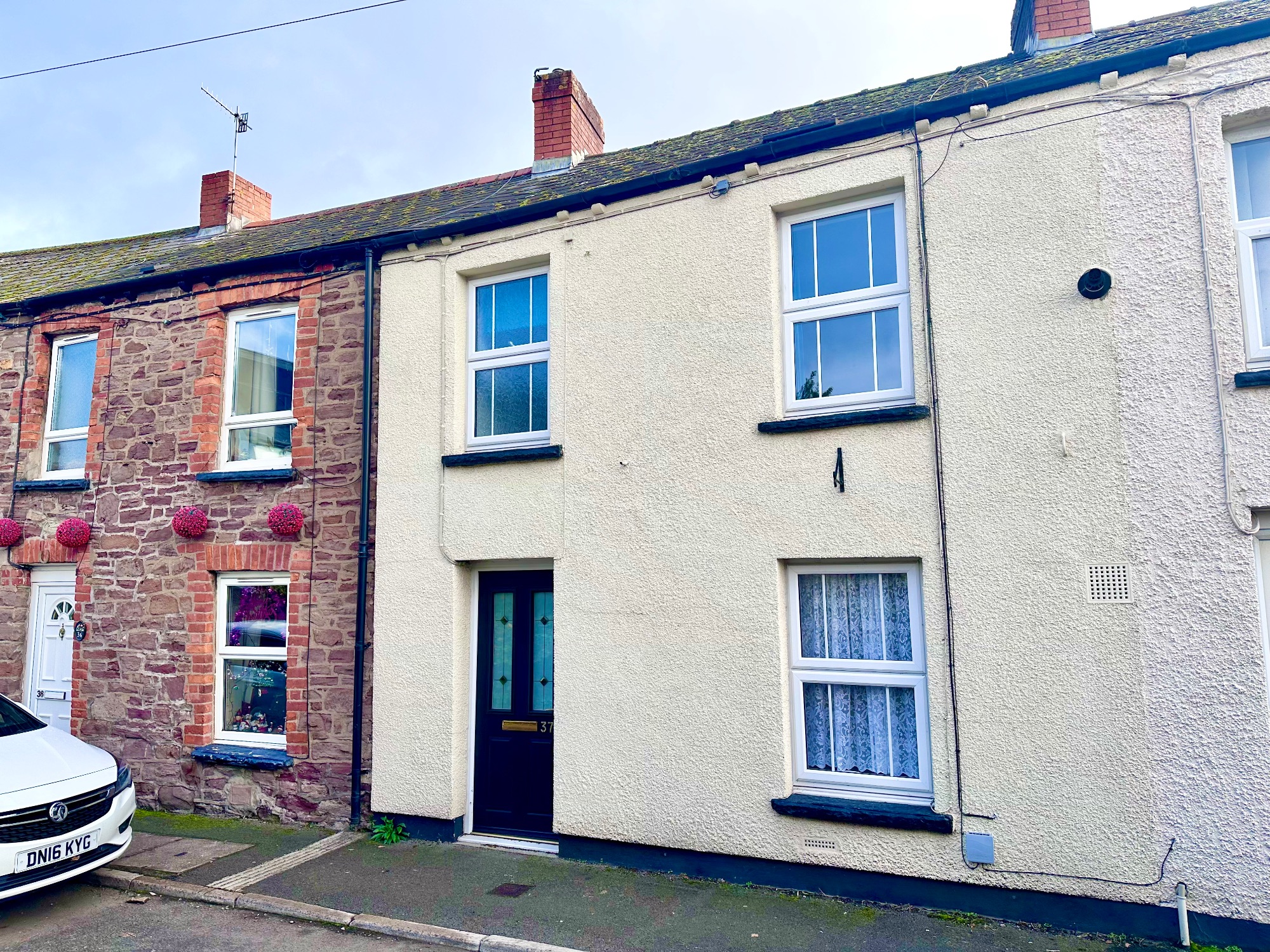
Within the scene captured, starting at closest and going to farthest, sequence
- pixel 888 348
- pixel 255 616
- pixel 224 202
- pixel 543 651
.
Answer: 1. pixel 888 348
2. pixel 543 651
3. pixel 255 616
4. pixel 224 202

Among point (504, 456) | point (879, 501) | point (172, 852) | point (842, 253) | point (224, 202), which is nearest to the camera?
point (879, 501)

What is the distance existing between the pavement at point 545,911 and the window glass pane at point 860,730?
34.9 inches

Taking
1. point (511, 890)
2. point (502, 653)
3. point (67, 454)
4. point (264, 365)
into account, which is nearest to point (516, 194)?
point (264, 365)

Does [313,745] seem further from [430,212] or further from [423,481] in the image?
[430,212]

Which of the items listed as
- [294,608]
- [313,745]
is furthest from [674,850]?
[294,608]

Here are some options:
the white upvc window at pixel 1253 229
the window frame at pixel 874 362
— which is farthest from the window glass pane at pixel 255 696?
the white upvc window at pixel 1253 229

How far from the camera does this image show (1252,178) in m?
5.39

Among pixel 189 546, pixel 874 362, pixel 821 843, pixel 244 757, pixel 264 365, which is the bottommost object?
pixel 821 843

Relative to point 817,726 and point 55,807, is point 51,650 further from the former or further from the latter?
point 817,726

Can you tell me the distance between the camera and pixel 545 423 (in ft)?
24.2

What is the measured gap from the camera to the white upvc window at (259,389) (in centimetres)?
848

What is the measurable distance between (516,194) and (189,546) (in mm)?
4793

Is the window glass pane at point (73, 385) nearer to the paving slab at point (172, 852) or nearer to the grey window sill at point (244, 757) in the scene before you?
the grey window sill at point (244, 757)

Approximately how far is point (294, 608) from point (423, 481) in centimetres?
180
